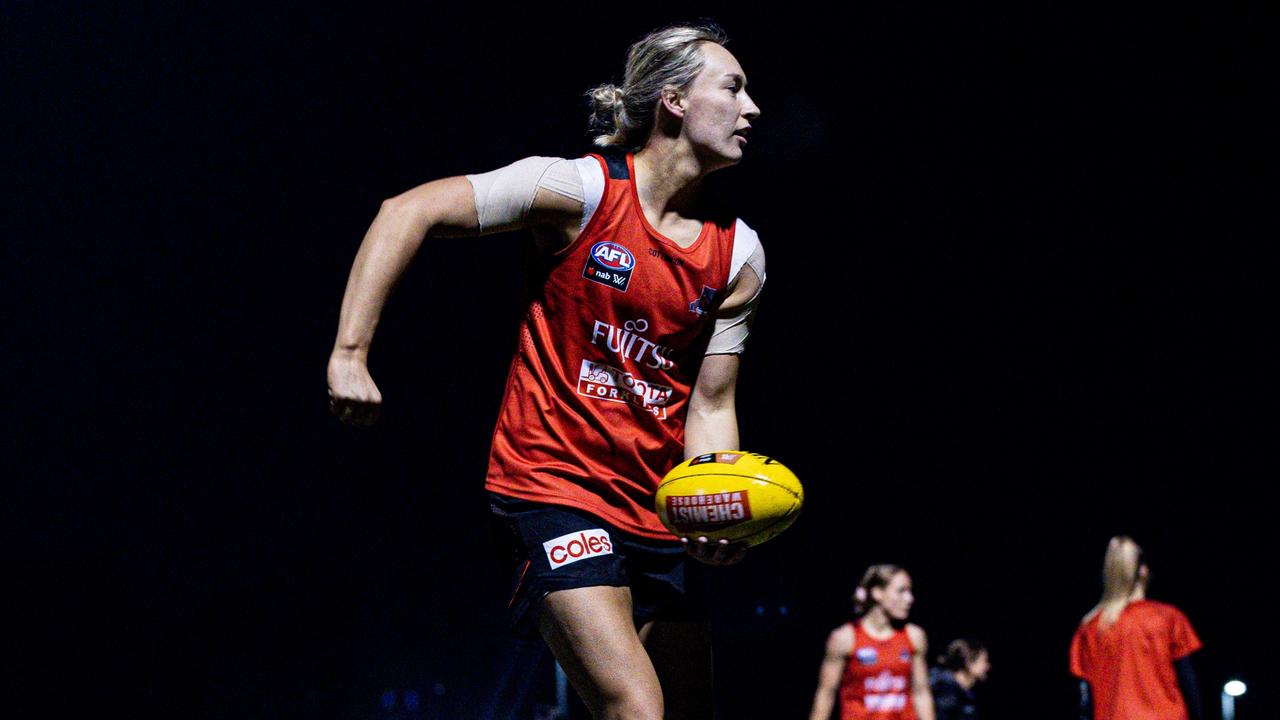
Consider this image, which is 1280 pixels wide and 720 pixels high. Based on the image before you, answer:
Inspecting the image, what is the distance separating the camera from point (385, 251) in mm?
2309

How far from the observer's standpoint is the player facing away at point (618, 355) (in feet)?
7.58

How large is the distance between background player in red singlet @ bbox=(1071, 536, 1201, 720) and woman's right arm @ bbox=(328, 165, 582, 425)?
441 centimetres

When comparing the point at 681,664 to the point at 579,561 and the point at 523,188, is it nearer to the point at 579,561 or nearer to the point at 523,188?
the point at 579,561

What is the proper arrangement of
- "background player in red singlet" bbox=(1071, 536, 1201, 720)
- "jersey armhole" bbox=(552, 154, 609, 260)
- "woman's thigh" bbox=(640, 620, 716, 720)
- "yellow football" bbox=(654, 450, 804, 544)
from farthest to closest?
"background player in red singlet" bbox=(1071, 536, 1201, 720), "woman's thigh" bbox=(640, 620, 716, 720), "jersey armhole" bbox=(552, 154, 609, 260), "yellow football" bbox=(654, 450, 804, 544)

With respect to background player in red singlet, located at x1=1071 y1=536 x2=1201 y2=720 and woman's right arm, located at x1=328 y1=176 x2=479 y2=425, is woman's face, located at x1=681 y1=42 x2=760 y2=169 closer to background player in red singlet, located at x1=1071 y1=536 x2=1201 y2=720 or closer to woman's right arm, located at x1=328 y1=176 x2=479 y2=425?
woman's right arm, located at x1=328 y1=176 x2=479 y2=425

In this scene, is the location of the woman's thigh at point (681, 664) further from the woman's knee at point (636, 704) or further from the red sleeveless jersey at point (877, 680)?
the red sleeveless jersey at point (877, 680)

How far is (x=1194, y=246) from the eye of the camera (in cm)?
1220

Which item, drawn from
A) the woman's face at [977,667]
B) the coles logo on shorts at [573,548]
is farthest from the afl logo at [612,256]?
the woman's face at [977,667]

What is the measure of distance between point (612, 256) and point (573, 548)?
0.66 m

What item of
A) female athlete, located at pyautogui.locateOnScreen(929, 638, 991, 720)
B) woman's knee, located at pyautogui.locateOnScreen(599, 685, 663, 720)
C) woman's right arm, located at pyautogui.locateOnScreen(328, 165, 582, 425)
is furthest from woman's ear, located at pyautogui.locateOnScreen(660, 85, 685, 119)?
female athlete, located at pyautogui.locateOnScreen(929, 638, 991, 720)

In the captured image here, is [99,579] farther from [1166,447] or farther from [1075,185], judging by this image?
[1166,447]

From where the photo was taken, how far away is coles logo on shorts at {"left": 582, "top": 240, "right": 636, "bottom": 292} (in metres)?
2.57

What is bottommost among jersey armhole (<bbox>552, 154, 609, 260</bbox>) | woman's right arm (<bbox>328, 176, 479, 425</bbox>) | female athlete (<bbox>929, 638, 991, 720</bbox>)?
female athlete (<bbox>929, 638, 991, 720</bbox>)

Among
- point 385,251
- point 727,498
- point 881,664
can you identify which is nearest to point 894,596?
point 881,664
